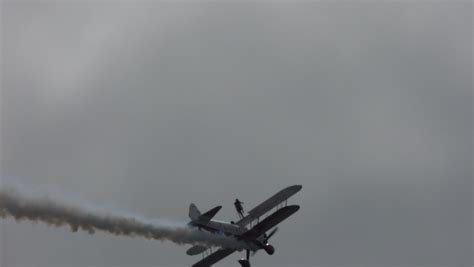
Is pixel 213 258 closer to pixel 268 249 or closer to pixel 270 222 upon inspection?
pixel 268 249

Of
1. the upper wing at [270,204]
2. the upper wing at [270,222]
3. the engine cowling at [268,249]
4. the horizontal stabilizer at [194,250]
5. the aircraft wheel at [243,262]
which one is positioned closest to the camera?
the aircraft wheel at [243,262]

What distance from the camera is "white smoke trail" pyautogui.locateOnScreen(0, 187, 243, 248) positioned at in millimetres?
→ 45969

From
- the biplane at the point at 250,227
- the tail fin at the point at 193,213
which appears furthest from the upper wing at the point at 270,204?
the tail fin at the point at 193,213

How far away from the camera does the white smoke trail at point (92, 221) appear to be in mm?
45969

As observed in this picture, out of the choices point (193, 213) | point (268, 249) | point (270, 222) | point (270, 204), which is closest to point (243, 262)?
point (268, 249)

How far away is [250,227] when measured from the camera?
64.2 m

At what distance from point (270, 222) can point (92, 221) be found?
596 inches

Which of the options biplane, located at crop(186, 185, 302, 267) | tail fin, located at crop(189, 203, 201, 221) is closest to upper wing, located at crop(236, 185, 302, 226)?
biplane, located at crop(186, 185, 302, 267)

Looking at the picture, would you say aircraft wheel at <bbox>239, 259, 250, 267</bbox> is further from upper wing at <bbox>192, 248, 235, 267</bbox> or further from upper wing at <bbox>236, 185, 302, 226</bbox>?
upper wing at <bbox>192, 248, 235, 267</bbox>

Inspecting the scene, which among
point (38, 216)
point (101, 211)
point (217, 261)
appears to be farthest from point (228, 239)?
point (38, 216)

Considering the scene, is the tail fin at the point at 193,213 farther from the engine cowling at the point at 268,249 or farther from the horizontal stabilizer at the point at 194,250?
the horizontal stabilizer at the point at 194,250

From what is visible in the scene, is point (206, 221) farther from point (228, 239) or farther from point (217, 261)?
point (217, 261)

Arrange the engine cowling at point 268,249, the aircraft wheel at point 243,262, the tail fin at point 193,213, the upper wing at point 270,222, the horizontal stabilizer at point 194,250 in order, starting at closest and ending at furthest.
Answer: the tail fin at point 193,213 < the aircraft wheel at point 243,262 < the upper wing at point 270,222 < the engine cowling at point 268,249 < the horizontal stabilizer at point 194,250

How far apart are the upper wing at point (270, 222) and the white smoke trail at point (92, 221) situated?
124 centimetres
